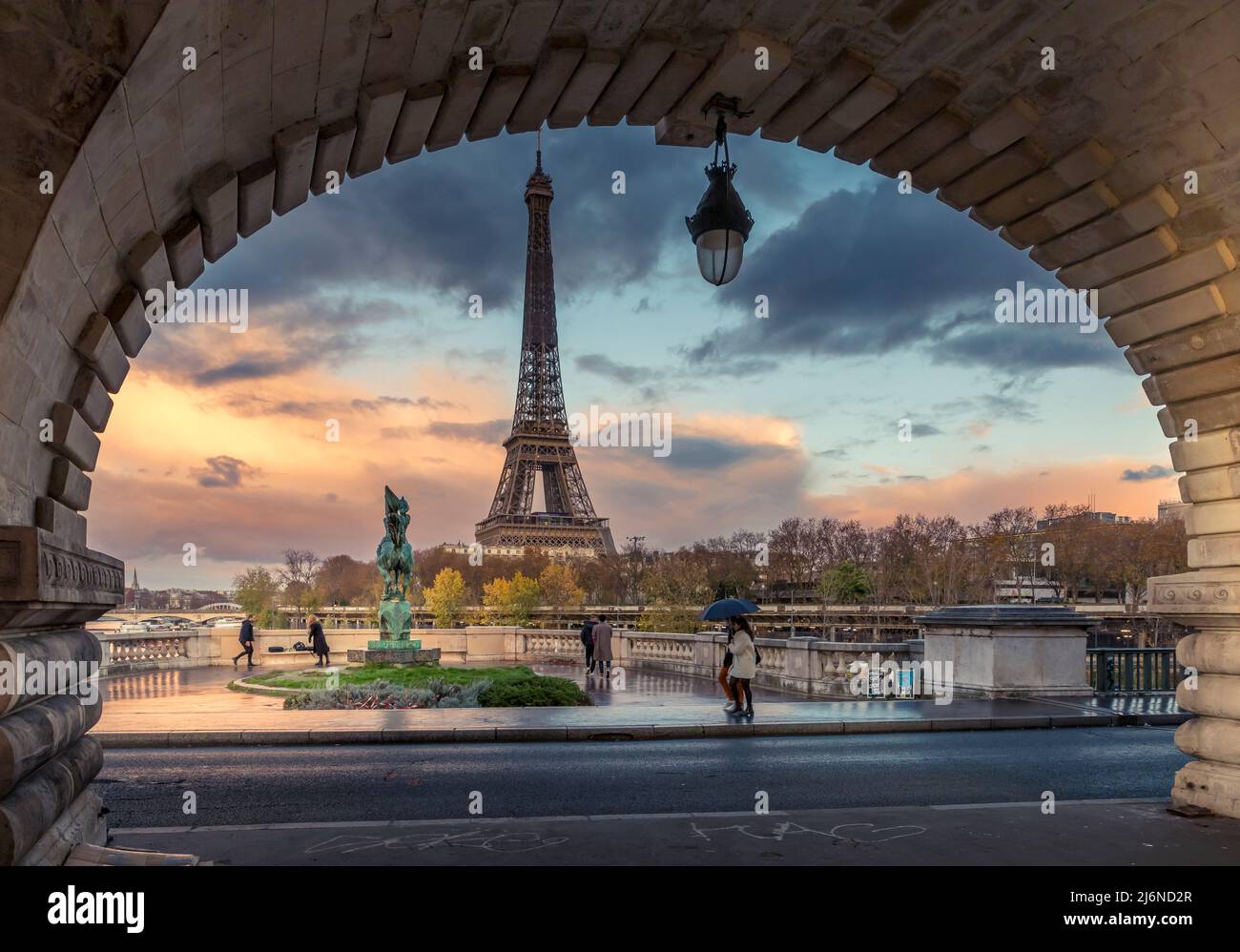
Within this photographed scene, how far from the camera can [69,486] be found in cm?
416

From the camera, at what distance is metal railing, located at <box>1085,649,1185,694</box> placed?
18.8 meters

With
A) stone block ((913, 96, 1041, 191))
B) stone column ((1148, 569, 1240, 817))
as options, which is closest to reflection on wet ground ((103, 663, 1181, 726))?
stone column ((1148, 569, 1240, 817))

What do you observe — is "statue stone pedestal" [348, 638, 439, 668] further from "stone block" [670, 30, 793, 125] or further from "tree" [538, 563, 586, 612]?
"tree" [538, 563, 586, 612]

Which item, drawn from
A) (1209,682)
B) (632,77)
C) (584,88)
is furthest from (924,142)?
(1209,682)

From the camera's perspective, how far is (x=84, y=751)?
4.63 metres

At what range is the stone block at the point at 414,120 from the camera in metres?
5.38

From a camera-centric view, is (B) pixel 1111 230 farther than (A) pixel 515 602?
No

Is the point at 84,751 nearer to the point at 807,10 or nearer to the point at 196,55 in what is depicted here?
the point at 196,55

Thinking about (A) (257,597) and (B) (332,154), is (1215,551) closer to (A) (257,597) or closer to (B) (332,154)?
(B) (332,154)

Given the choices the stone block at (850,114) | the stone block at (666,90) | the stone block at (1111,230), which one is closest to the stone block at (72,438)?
the stone block at (666,90)

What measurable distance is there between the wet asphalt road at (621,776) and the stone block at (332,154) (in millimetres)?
5184

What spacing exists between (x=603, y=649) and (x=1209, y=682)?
18307 mm

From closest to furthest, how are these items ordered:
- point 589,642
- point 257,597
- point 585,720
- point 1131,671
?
point 585,720, point 1131,671, point 589,642, point 257,597
